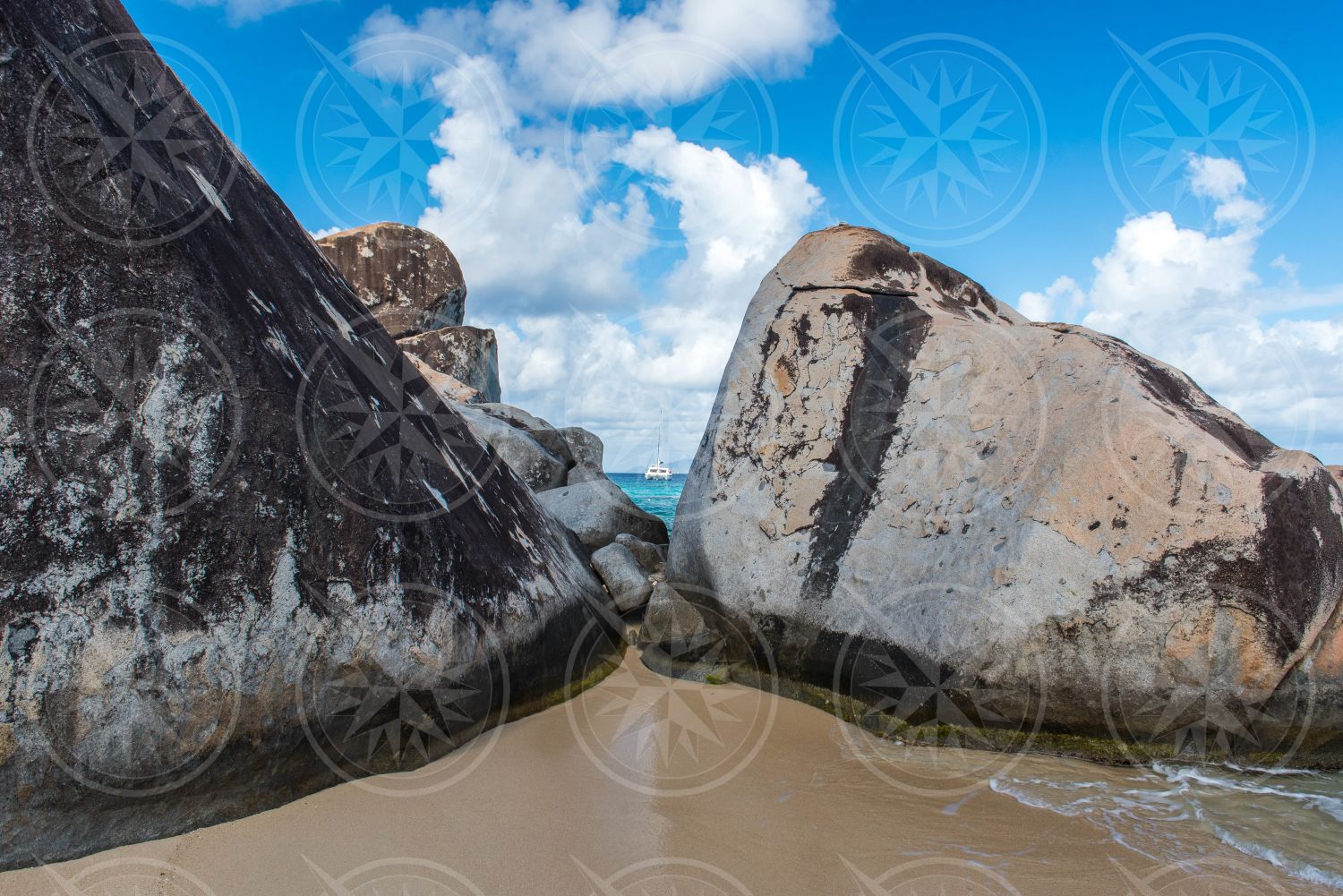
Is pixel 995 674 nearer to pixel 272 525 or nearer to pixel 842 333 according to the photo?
pixel 842 333

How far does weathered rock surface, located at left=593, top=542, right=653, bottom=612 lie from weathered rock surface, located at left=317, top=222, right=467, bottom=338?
988cm

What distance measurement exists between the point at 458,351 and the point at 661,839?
12.1m

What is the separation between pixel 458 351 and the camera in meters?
13.9

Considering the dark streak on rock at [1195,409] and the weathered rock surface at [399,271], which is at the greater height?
the weathered rock surface at [399,271]

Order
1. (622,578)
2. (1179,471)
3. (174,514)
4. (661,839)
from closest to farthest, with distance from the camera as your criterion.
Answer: (174,514) < (661,839) < (1179,471) < (622,578)

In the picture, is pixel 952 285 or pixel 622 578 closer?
pixel 622 578

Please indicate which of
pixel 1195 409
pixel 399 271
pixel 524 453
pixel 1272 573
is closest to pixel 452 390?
pixel 524 453

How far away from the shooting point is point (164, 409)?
2.54 metres

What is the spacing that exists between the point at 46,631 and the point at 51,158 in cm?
139

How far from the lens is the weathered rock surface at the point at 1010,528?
3.33 meters

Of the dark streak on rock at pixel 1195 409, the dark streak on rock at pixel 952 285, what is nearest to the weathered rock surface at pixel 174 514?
the dark streak on rock at pixel 1195 409

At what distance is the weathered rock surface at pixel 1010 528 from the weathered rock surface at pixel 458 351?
30.1 feet

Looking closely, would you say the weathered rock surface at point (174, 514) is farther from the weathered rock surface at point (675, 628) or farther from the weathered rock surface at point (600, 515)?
the weathered rock surface at point (600, 515)

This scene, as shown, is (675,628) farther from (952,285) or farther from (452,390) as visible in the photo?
(452,390)
